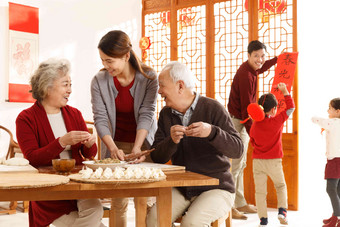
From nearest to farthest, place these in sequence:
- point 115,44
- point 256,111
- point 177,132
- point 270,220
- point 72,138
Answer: point 177,132
point 72,138
point 115,44
point 256,111
point 270,220

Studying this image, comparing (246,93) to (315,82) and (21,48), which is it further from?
(21,48)

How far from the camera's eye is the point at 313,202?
16.1 feet

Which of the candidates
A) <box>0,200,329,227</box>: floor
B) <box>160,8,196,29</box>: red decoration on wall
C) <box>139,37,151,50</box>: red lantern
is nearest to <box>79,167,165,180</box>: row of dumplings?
<box>0,200,329,227</box>: floor

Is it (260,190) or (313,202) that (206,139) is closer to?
(260,190)

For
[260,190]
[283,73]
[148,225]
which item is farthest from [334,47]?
[148,225]

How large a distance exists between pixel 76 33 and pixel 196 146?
3.62m

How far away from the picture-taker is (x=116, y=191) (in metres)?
1.63

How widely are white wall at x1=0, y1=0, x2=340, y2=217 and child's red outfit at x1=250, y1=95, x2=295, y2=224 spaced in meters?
0.91

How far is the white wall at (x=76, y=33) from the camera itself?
4727 mm

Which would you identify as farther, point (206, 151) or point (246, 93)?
point (246, 93)

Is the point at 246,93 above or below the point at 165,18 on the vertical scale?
below

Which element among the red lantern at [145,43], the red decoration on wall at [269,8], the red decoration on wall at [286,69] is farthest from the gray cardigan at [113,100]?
the red lantern at [145,43]

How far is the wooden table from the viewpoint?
5.10 ft

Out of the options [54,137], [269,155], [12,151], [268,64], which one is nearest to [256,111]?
[269,155]
